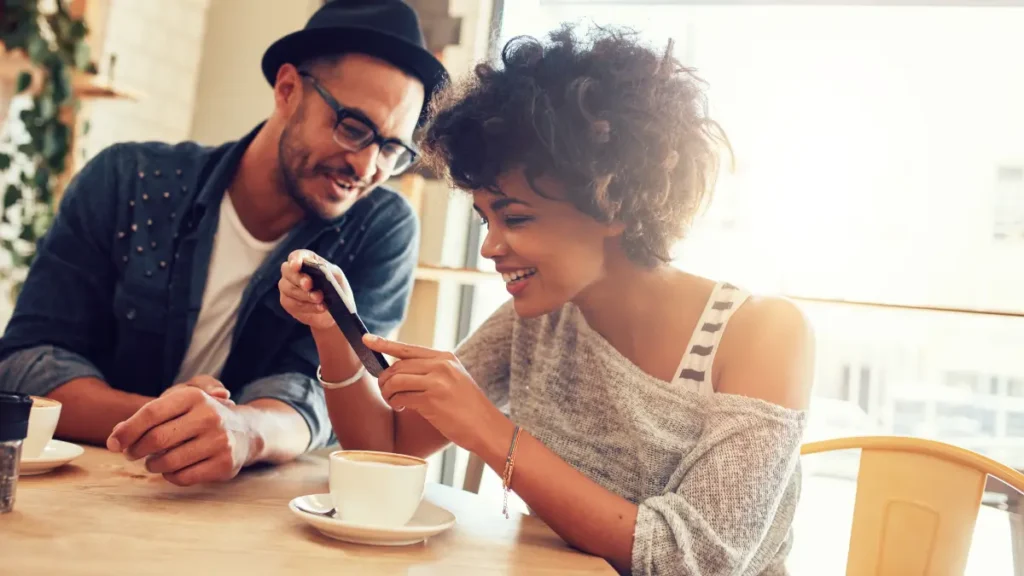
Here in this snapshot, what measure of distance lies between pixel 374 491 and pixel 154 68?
2174 millimetres

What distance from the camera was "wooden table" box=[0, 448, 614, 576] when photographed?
2.15ft

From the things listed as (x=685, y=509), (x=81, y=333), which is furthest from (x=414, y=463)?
(x=81, y=333)

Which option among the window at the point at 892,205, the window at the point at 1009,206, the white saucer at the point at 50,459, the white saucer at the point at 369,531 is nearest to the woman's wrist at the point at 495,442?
the white saucer at the point at 369,531

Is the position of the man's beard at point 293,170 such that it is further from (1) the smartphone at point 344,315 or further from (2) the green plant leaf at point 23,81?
(2) the green plant leaf at point 23,81

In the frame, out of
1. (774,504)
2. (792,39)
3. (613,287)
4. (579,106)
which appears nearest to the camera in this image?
(774,504)

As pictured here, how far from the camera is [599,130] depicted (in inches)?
43.4

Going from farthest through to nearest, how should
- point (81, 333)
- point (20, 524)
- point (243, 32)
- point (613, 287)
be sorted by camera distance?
point (243, 32) < point (81, 333) < point (613, 287) < point (20, 524)

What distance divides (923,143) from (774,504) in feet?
5.07

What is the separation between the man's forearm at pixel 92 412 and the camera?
123 cm

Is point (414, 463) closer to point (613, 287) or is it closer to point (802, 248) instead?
point (613, 287)

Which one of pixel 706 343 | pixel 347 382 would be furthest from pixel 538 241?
pixel 347 382

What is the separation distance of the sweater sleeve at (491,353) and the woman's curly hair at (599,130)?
27 cm

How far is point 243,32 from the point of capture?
2605mm

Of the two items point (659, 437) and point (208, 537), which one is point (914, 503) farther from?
point (208, 537)
